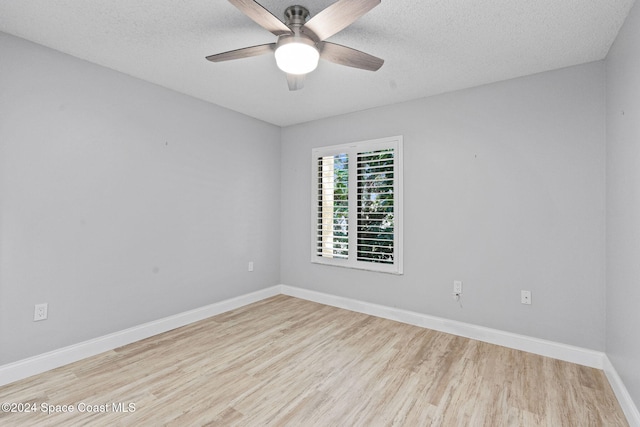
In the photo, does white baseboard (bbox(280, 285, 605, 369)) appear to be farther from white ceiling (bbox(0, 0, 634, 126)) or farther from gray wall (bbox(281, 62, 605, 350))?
white ceiling (bbox(0, 0, 634, 126))

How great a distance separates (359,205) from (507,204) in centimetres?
155

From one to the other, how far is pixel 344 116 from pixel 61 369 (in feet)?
12.2

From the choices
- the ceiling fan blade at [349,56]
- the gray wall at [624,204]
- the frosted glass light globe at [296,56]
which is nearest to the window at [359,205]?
the ceiling fan blade at [349,56]

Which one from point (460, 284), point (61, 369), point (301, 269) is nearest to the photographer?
point (61, 369)

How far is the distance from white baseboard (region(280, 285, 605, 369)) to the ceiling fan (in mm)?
2549

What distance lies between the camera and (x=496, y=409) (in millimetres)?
1921

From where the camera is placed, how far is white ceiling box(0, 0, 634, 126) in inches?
73.2

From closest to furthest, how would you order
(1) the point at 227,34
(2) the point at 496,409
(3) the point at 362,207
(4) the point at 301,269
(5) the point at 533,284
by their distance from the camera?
(2) the point at 496,409
(1) the point at 227,34
(5) the point at 533,284
(3) the point at 362,207
(4) the point at 301,269

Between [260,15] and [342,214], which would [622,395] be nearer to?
[342,214]

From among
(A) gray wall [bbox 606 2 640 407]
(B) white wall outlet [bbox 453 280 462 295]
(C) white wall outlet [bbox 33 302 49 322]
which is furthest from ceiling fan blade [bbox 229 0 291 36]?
(B) white wall outlet [bbox 453 280 462 295]

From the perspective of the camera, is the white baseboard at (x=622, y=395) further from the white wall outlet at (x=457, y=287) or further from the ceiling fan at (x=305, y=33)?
the ceiling fan at (x=305, y=33)

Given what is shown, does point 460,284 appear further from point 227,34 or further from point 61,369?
point 61,369

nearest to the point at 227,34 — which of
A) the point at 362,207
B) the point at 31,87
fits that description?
the point at 31,87

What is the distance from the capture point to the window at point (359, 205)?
3.49 metres
